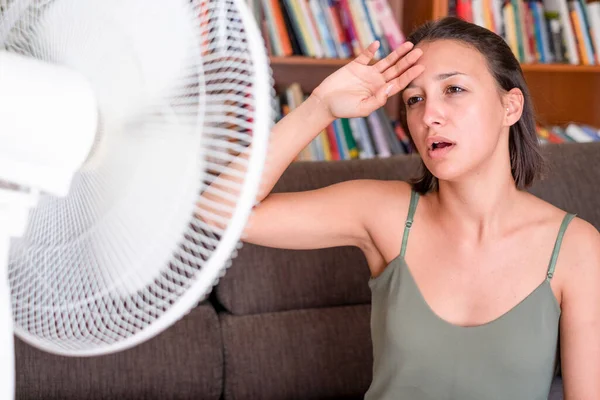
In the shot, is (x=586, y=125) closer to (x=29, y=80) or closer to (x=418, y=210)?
(x=418, y=210)

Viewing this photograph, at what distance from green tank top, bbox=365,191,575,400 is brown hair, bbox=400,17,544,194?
0.17m

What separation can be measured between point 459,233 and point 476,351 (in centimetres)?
23

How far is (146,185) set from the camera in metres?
0.65

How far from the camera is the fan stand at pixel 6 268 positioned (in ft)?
2.02

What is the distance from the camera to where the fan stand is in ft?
2.02

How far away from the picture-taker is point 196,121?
64 centimetres

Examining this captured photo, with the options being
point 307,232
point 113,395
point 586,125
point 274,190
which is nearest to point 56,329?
point 307,232

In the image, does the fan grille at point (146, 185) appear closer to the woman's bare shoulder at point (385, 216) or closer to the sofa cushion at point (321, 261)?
the woman's bare shoulder at point (385, 216)

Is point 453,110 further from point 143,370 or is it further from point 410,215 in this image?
point 143,370

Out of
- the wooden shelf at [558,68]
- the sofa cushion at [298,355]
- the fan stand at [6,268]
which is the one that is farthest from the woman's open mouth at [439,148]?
the wooden shelf at [558,68]

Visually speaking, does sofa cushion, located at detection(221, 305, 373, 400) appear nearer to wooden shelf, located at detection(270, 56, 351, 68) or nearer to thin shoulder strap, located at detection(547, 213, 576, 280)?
thin shoulder strap, located at detection(547, 213, 576, 280)

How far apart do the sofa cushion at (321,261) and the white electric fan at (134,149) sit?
1.03m

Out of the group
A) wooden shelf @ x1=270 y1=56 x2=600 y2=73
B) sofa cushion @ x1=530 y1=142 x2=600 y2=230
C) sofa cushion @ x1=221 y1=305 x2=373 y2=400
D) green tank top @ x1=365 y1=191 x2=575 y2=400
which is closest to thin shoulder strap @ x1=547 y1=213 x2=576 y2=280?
green tank top @ x1=365 y1=191 x2=575 y2=400

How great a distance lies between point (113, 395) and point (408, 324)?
0.68 m
